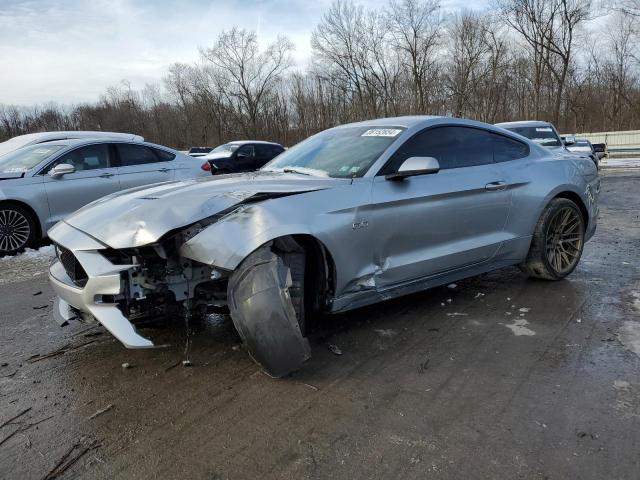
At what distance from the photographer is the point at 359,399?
2795mm

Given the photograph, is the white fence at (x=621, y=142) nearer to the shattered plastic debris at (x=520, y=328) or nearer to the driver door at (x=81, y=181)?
the driver door at (x=81, y=181)

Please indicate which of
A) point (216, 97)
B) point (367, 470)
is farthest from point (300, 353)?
point (216, 97)

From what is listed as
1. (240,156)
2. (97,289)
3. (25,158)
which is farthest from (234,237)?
(240,156)

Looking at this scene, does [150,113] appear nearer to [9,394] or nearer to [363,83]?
[363,83]

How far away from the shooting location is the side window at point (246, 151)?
56.9 feet

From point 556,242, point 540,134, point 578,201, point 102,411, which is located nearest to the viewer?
point 102,411

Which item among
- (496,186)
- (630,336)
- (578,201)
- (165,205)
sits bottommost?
(630,336)

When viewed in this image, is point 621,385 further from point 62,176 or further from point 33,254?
point 62,176

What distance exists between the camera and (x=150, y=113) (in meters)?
57.7

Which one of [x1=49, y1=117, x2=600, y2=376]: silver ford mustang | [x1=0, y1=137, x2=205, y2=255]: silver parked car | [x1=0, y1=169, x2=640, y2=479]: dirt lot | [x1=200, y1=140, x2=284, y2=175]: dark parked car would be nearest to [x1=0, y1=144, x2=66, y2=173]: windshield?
[x1=0, y1=137, x2=205, y2=255]: silver parked car

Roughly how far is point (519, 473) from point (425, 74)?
43.0 metres

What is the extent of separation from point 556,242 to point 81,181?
675cm

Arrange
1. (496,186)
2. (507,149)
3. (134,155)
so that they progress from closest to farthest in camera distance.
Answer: (496,186)
(507,149)
(134,155)

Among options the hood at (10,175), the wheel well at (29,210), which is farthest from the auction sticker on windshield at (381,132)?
the hood at (10,175)
